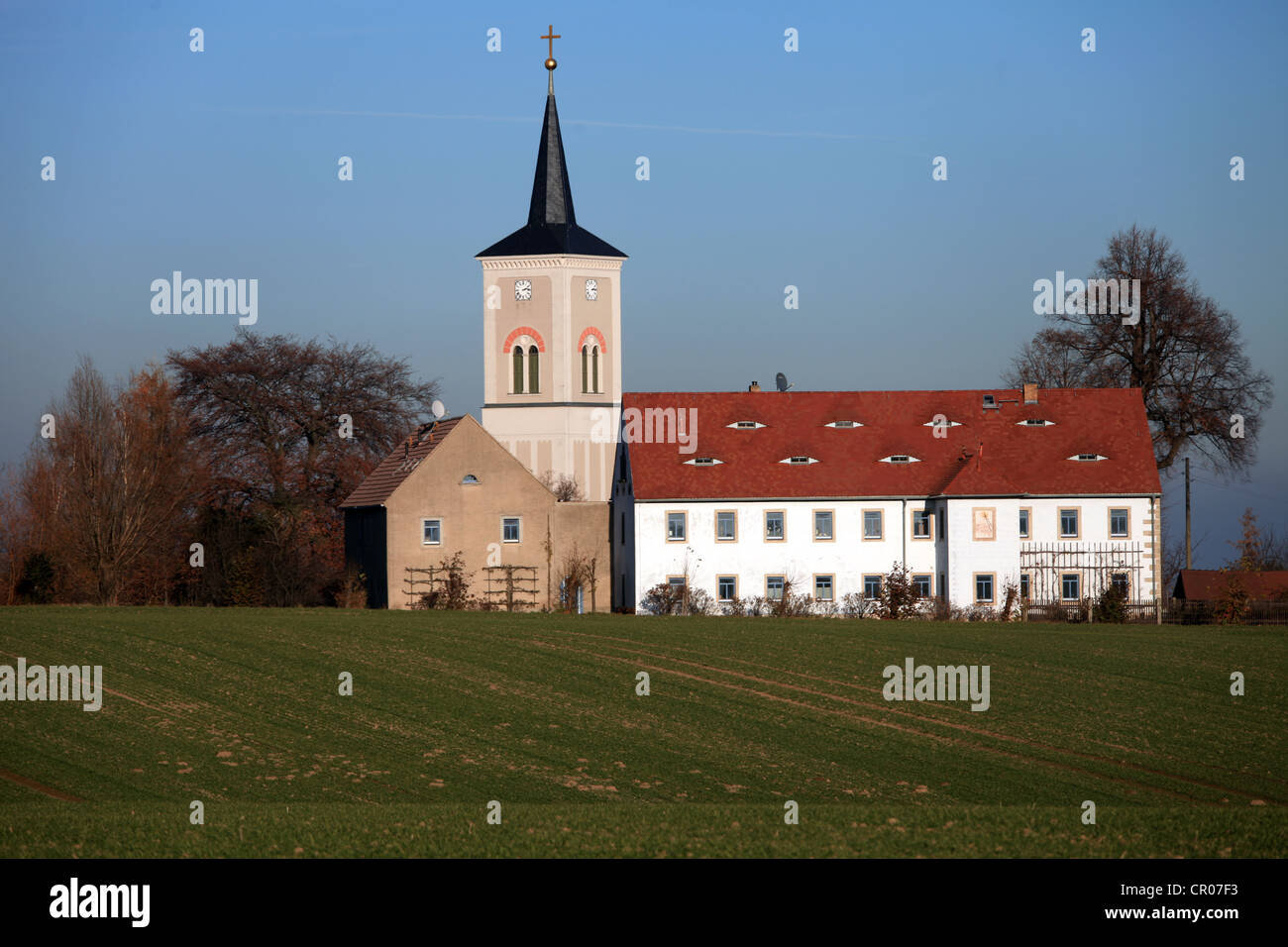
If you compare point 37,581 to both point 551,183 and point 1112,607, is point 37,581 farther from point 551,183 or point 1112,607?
point 551,183

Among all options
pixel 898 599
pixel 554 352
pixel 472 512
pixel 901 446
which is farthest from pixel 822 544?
pixel 554 352

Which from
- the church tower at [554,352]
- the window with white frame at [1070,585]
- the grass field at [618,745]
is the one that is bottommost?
the grass field at [618,745]

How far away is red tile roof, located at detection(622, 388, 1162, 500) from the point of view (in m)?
52.0

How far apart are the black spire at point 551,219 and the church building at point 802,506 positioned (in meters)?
26.7

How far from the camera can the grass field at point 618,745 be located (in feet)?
46.3

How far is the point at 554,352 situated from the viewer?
81125 mm

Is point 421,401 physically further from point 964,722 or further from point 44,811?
point 44,811

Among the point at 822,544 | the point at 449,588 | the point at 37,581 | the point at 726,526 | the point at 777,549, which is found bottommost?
the point at 449,588

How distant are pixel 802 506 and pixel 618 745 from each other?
30.7m

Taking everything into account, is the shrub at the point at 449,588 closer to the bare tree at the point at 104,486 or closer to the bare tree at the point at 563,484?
the bare tree at the point at 104,486

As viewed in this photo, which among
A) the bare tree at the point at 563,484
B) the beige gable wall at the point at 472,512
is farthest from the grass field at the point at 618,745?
the bare tree at the point at 563,484

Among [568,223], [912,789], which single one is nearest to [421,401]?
[568,223]

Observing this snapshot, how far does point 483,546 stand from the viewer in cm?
5322

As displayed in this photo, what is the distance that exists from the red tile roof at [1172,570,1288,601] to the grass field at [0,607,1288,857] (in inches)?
535
